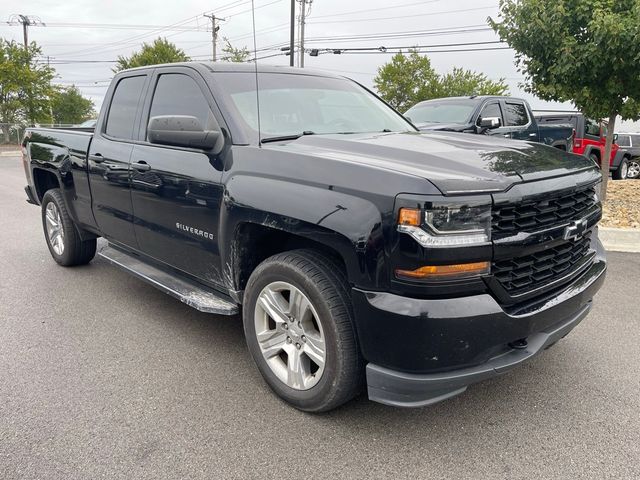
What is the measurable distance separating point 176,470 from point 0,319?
101 inches

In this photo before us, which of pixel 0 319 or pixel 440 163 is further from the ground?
pixel 440 163

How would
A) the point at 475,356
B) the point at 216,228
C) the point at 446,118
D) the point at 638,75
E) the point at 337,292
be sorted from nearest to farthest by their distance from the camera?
the point at 475,356 → the point at 337,292 → the point at 216,228 → the point at 638,75 → the point at 446,118

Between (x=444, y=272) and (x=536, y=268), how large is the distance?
592 millimetres

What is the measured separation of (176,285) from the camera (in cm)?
360

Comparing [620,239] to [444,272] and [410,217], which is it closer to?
[444,272]

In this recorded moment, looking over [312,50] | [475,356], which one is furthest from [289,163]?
[312,50]

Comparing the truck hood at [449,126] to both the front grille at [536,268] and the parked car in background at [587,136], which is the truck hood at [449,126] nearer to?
the parked car in background at [587,136]

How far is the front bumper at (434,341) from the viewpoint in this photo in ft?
7.27

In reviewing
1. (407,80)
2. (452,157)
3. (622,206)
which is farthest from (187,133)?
(407,80)

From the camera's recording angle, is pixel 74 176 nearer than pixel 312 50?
Yes

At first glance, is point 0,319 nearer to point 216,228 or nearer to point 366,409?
point 216,228

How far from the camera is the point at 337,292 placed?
2498mm

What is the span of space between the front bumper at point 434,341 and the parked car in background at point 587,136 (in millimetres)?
12429

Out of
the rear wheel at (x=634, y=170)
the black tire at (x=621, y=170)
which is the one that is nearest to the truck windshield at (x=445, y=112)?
the black tire at (x=621, y=170)
